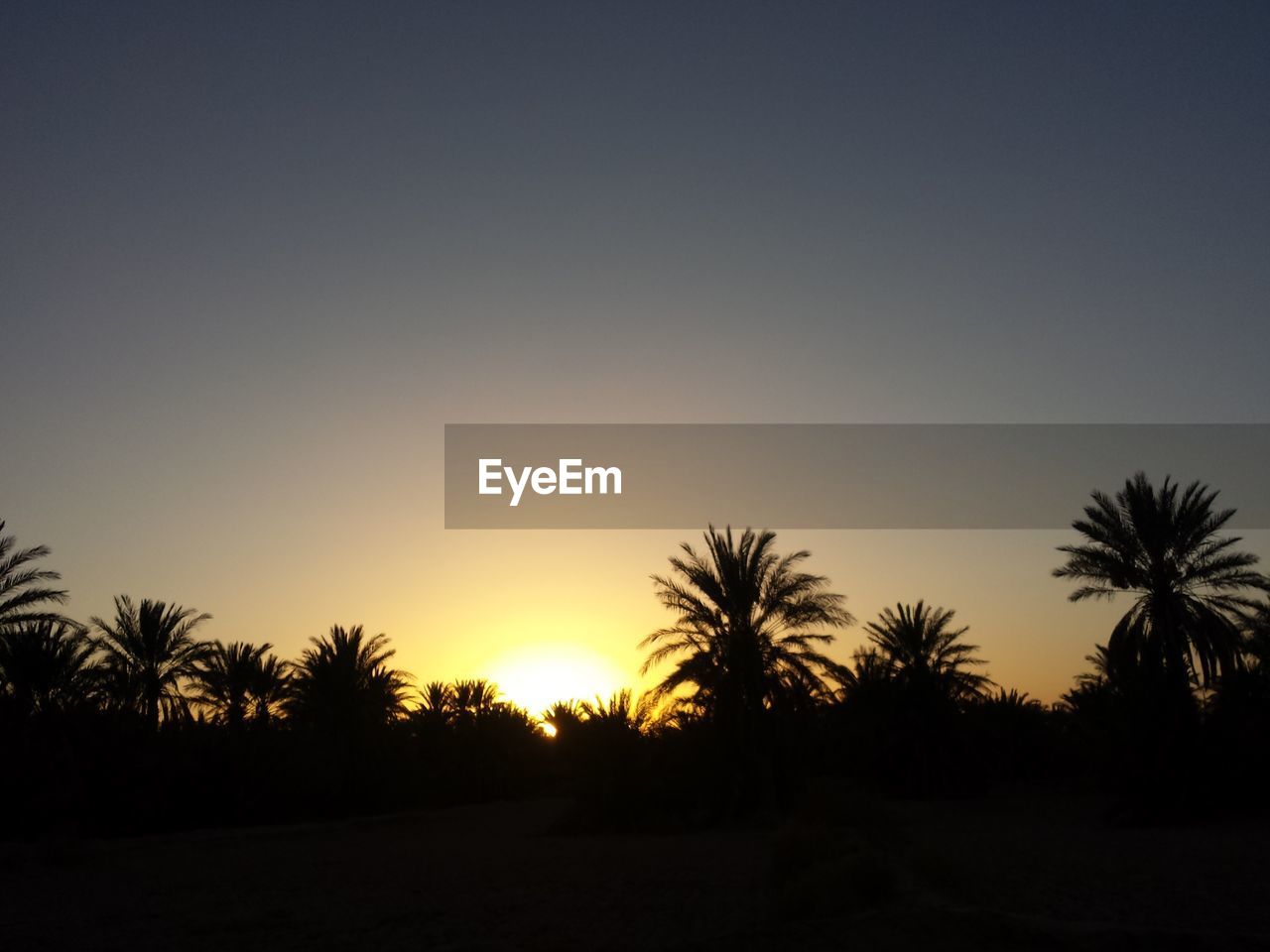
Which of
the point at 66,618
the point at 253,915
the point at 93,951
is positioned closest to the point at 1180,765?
the point at 253,915

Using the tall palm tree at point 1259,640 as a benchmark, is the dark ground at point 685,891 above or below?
below

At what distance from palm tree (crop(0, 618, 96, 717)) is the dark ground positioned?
30.9ft

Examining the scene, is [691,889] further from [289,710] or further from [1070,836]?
[289,710]

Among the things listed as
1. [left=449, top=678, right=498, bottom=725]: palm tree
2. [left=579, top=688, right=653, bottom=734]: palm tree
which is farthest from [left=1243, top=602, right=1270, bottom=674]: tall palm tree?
[left=449, top=678, right=498, bottom=725]: palm tree

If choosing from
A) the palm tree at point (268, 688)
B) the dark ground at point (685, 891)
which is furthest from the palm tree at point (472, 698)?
the dark ground at point (685, 891)

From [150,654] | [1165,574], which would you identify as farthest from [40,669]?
[1165,574]

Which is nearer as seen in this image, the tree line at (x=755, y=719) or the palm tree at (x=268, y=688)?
the tree line at (x=755, y=719)

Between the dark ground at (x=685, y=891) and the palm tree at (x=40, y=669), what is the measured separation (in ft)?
30.9

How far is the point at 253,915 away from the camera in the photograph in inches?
540

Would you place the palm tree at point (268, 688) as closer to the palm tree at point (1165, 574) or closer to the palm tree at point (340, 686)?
the palm tree at point (340, 686)

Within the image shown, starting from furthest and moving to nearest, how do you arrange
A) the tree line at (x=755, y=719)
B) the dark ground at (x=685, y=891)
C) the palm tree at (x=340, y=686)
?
the palm tree at (x=340, y=686), the tree line at (x=755, y=719), the dark ground at (x=685, y=891)

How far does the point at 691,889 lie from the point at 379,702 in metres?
32.6

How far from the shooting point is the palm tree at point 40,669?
107 ft

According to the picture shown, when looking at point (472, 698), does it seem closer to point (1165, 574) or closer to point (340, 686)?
point (340, 686)
